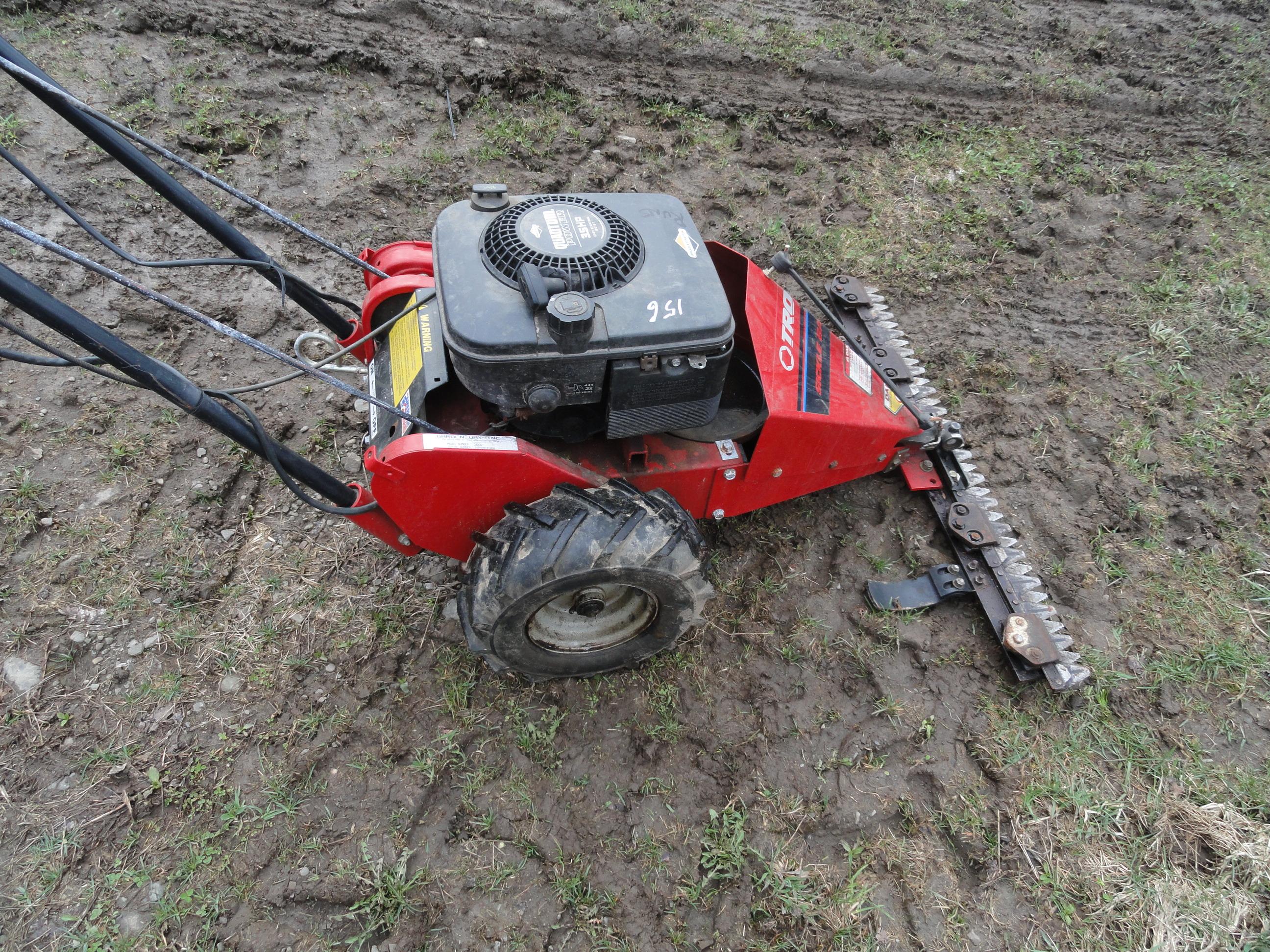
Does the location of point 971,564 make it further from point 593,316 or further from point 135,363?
point 135,363

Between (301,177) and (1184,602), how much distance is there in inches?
189

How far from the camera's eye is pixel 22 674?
2516 mm

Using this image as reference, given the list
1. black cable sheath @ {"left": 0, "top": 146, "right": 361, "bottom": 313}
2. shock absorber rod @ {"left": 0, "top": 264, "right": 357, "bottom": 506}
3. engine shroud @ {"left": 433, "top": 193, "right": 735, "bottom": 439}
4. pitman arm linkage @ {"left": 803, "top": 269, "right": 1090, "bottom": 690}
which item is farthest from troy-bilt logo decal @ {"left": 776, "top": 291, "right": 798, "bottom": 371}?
black cable sheath @ {"left": 0, "top": 146, "right": 361, "bottom": 313}

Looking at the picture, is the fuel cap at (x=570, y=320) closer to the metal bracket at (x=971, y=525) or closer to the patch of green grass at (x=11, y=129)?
the metal bracket at (x=971, y=525)

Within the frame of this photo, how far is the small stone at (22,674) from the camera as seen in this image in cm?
249

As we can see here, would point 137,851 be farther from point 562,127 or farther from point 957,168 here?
point 957,168

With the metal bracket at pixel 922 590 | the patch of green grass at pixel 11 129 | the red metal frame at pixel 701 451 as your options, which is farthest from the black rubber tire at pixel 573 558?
the patch of green grass at pixel 11 129

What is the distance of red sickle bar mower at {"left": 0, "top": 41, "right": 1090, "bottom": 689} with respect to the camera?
6.25 feet

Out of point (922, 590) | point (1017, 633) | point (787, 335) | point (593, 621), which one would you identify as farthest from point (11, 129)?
point (1017, 633)

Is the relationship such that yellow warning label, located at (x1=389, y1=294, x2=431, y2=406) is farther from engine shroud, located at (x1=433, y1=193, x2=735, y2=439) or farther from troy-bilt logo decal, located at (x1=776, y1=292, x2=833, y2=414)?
troy-bilt logo decal, located at (x1=776, y1=292, x2=833, y2=414)

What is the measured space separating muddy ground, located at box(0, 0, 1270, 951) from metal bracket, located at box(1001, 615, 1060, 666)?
155mm

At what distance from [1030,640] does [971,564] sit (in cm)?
36

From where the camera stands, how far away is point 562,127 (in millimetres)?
4625

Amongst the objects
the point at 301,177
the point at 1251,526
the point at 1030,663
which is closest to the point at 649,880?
the point at 1030,663
